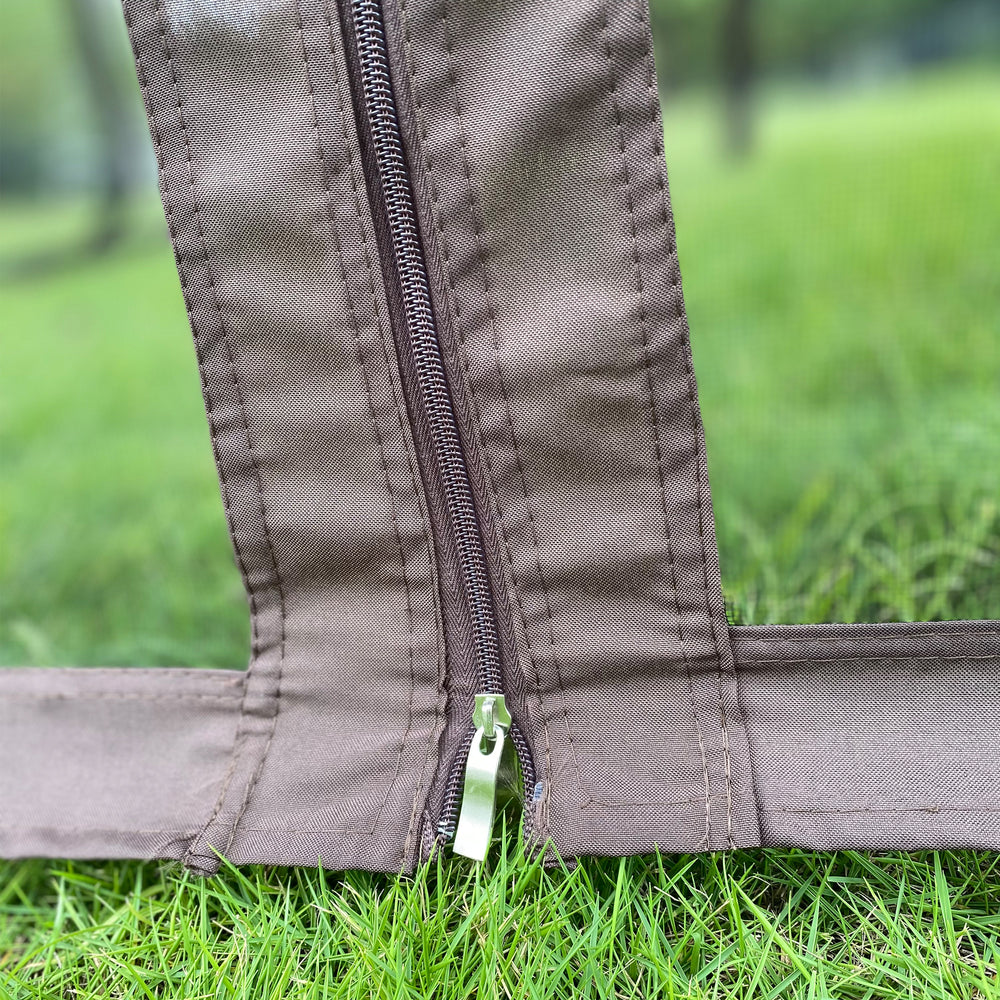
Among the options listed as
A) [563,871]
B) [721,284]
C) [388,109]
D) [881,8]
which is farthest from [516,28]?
[881,8]

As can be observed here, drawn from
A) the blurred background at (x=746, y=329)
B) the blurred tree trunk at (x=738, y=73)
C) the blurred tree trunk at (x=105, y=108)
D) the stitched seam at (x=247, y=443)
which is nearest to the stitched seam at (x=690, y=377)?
the blurred background at (x=746, y=329)

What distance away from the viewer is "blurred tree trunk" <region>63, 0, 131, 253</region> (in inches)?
120

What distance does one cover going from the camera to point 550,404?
641 mm

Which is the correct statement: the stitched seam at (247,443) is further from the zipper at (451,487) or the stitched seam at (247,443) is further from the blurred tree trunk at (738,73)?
the blurred tree trunk at (738,73)

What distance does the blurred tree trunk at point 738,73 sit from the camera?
2766 mm

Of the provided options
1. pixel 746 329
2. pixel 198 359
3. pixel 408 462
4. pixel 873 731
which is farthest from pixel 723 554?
pixel 746 329

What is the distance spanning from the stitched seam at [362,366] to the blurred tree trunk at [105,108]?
290 centimetres

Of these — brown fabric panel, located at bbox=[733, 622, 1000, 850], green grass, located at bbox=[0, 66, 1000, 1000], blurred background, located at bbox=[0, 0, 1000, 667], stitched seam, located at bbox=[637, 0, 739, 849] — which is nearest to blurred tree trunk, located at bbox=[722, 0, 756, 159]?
blurred background, located at bbox=[0, 0, 1000, 667]

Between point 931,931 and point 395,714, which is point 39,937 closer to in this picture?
point 395,714

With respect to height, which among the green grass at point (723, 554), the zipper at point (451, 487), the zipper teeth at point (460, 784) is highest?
the zipper at point (451, 487)

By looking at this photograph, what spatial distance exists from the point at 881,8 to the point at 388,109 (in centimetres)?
316

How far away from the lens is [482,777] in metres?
0.65

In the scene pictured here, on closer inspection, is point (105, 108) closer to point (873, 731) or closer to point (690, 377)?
point (690, 377)

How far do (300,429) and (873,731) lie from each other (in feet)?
1.60
